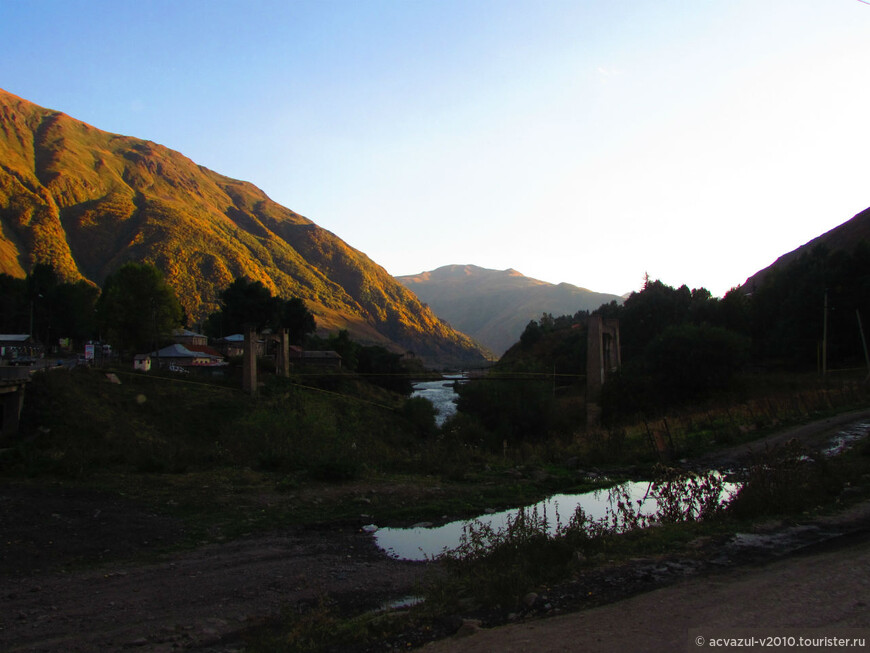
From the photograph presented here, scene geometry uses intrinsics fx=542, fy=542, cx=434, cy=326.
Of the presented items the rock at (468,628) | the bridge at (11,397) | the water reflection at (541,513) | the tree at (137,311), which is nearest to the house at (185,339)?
the tree at (137,311)

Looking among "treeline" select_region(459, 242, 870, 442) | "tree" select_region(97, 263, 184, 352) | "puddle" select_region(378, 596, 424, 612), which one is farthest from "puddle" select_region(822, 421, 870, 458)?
"tree" select_region(97, 263, 184, 352)

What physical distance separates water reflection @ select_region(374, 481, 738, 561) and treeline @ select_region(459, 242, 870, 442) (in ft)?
47.7

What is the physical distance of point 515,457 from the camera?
51.5 feet

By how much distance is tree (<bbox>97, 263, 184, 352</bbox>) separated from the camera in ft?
151

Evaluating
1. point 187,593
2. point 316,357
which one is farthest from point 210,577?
point 316,357

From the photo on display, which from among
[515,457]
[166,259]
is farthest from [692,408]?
[166,259]

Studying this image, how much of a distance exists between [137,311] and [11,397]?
107 feet

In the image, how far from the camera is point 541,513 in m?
9.50

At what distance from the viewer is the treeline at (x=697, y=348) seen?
2528 centimetres

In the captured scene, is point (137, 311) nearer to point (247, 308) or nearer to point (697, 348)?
point (247, 308)

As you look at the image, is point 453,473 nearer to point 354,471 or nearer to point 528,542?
point 354,471

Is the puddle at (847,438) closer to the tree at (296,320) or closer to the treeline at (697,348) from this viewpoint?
the treeline at (697,348)

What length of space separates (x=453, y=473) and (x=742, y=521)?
744 centimetres

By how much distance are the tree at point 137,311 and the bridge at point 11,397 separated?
29.8m
